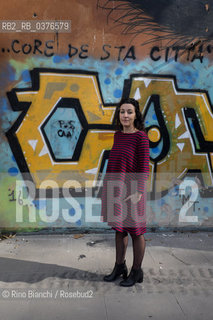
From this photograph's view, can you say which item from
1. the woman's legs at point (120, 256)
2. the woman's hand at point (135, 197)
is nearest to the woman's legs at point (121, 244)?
the woman's legs at point (120, 256)

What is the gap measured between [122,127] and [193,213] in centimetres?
230

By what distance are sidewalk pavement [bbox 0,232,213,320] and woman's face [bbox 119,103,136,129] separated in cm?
164

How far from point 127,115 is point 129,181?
0.66m

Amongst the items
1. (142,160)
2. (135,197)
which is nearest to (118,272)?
(135,197)

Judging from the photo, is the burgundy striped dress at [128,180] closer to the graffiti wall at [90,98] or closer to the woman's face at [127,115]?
the woman's face at [127,115]

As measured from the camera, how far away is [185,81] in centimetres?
488

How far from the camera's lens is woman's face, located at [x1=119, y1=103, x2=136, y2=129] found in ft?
10.7

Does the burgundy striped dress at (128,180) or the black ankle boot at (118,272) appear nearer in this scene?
the burgundy striped dress at (128,180)

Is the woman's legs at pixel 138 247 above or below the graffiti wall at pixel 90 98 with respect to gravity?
below

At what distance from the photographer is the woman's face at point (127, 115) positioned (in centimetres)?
326

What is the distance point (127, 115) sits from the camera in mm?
3256

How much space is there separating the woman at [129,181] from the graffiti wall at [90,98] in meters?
1.56

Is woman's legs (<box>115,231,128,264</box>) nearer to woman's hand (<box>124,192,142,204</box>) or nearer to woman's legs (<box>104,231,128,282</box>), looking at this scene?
woman's legs (<box>104,231,128,282</box>)

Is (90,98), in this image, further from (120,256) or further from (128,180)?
(120,256)
